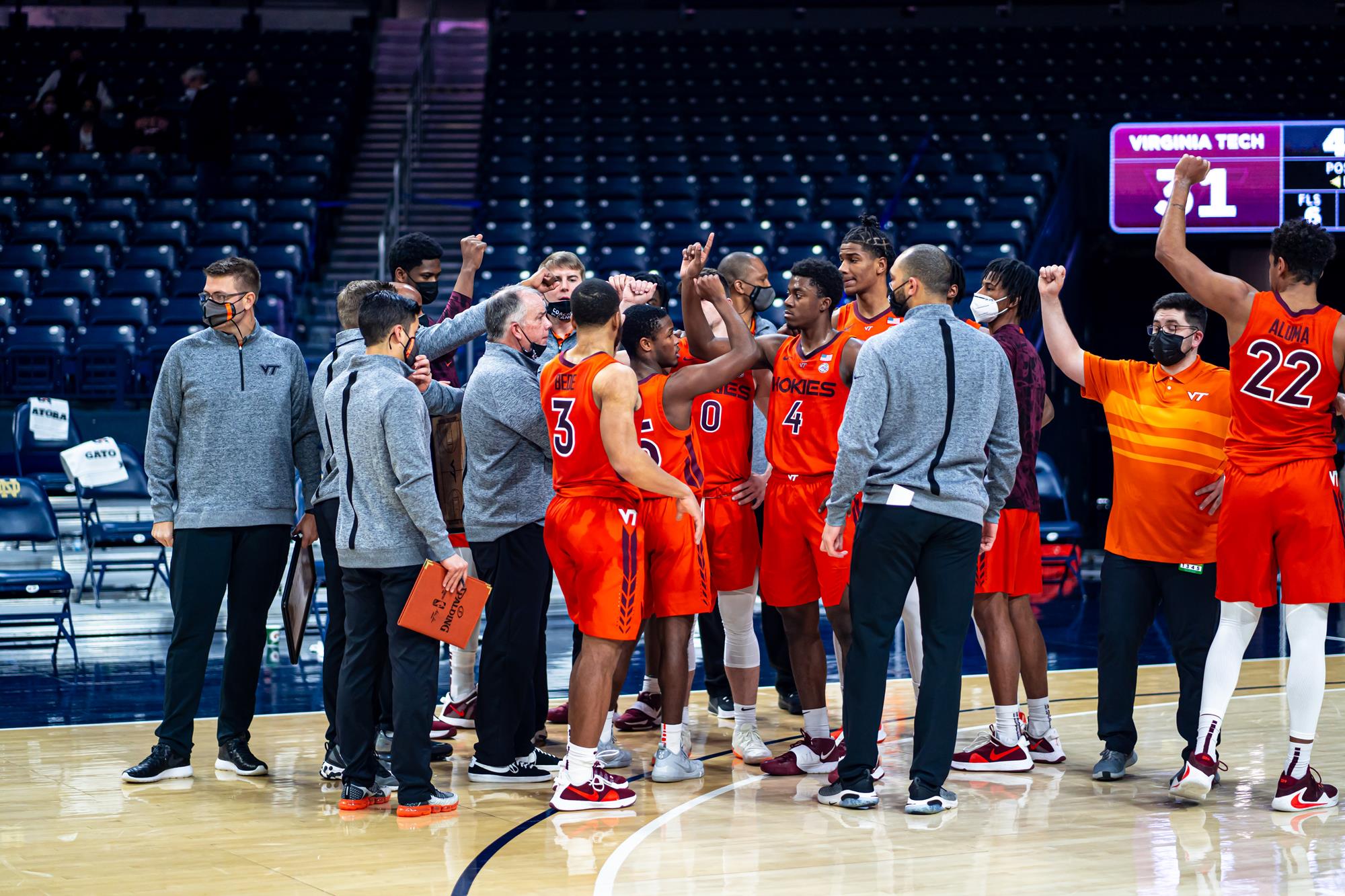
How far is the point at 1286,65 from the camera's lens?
17500 millimetres

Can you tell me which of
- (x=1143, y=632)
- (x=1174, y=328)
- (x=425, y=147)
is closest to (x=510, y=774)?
(x=1143, y=632)

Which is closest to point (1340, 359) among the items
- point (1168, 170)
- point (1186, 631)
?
point (1186, 631)

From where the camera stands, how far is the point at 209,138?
15.1m

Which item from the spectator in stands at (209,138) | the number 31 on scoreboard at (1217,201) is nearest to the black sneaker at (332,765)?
the number 31 on scoreboard at (1217,201)

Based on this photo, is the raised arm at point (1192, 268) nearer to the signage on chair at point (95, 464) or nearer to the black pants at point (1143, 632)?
the black pants at point (1143, 632)

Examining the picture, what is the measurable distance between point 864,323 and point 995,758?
5.86 ft

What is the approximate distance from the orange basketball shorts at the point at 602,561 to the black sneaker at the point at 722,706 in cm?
184

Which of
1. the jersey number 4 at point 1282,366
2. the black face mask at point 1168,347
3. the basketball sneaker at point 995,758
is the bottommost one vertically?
the basketball sneaker at point 995,758

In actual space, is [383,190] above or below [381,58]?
below

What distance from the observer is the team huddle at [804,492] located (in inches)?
193

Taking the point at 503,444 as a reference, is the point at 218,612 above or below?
below

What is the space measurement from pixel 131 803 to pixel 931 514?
3.03 meters

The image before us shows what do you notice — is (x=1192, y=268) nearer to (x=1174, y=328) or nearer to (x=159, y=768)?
(x=1174, y=328)

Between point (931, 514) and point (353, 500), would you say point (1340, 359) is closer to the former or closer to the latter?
point (931, 514)
